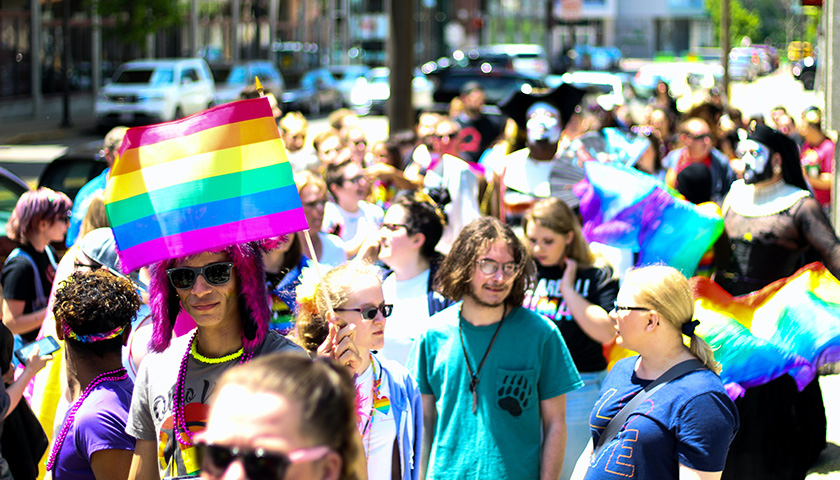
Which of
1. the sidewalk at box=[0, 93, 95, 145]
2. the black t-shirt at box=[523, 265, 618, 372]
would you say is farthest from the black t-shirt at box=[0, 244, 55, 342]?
the sidewalk at box=[0, 93, 95, 145]

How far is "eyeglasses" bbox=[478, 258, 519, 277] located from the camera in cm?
397

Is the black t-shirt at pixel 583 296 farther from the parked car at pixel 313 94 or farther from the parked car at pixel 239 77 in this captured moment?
the parked car at pixel 313 94

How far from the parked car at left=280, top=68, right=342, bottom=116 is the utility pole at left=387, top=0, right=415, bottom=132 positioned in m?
19.6

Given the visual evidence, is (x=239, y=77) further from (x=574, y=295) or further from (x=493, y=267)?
(x=493, y=267)

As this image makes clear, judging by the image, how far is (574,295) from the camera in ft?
15.5

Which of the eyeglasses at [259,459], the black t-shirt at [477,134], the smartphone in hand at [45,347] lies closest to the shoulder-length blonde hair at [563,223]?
the smartphone in hand at [45,347]

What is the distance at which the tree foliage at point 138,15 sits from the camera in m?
29.4

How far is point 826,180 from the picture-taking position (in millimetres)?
9984

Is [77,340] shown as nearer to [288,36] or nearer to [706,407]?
[706,407]

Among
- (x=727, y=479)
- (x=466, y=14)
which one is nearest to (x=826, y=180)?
(x=727, y=479)

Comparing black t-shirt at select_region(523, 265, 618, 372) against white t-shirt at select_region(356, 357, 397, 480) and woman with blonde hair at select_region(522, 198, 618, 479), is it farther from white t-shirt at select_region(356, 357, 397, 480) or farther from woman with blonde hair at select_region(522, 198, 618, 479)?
white t-shirt at select_region(356, 357, 397, 480)

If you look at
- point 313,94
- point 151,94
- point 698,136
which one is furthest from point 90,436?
point 313,94

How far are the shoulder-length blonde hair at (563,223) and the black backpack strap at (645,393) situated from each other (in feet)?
4.67

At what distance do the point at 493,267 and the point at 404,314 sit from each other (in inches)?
31.9
